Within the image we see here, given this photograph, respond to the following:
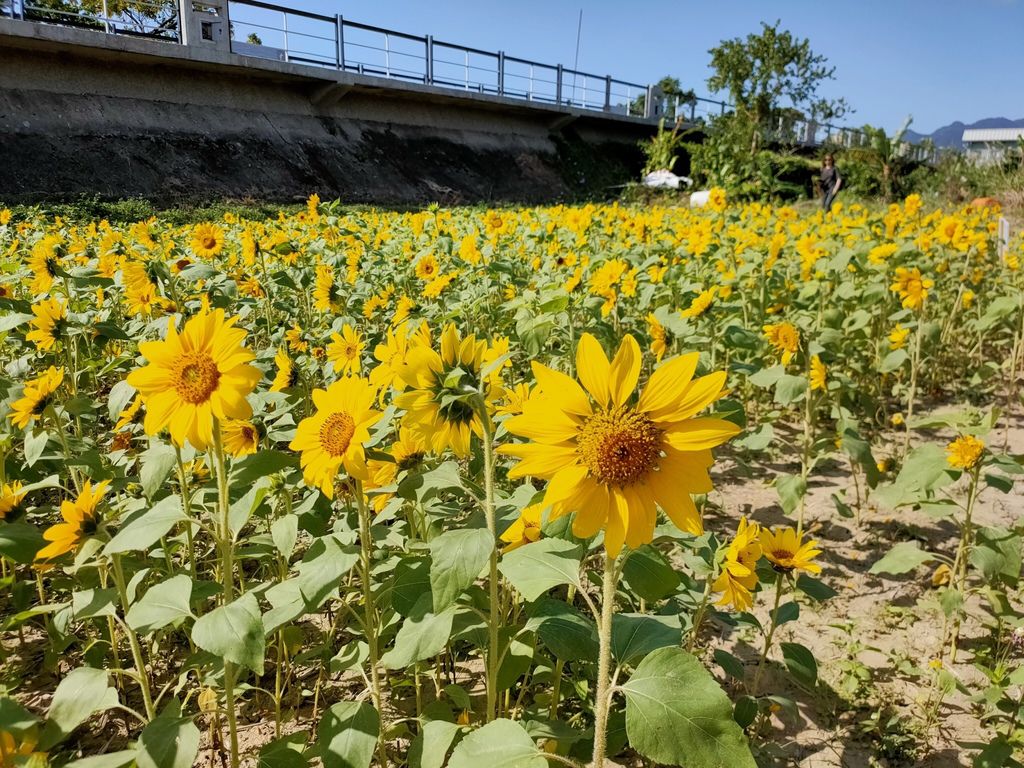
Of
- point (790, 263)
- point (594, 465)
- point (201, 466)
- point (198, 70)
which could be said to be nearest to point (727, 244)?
point (790, 263)

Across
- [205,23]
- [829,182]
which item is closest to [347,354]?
[829,182]

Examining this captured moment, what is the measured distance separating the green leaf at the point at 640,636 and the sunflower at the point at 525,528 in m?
0.20

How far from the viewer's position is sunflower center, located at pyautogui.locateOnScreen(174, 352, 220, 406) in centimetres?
111

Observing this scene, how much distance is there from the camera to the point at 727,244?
4.46 m

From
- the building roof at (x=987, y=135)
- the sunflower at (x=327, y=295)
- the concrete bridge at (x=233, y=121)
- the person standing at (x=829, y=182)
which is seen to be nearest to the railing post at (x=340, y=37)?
the concrete bridge at (x=233, y=121)

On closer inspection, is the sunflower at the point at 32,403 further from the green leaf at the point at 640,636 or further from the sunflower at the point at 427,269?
the sunflower at the point at 427,269

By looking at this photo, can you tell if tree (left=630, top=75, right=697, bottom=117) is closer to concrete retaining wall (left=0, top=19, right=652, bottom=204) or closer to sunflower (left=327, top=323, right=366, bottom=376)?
concrete retaining wall (left=0, top=19, right=652, bottom=204)

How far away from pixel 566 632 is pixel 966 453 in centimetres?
122

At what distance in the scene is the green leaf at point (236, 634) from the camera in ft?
3.17

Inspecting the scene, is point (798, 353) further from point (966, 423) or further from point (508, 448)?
point (508, 448)

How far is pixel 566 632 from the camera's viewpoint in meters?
1.09

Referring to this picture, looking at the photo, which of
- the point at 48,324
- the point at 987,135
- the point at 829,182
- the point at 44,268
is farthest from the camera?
the point at 987,135

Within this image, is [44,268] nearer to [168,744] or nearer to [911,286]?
[168,744]

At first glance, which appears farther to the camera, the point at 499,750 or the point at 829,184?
the point at 829,184
